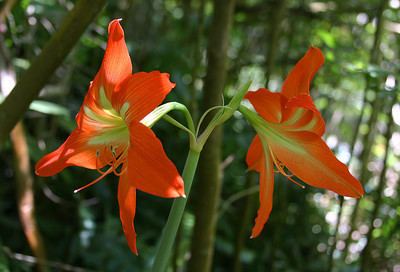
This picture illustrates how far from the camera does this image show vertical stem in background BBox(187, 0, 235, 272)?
4.61 feet

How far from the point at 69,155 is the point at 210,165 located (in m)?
0.61

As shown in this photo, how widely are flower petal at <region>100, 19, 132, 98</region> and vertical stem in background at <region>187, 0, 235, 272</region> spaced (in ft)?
2.12

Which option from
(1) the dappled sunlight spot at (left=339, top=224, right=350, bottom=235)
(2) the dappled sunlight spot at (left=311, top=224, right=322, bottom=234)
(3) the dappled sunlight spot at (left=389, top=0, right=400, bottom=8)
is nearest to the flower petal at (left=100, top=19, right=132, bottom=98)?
(3) the dappled sunlight spot at (left=389, top=0, right=400, bottom=8)

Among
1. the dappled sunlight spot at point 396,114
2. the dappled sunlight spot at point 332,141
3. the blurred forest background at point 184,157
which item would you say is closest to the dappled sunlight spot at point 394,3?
the blurred forest background at point 184,157

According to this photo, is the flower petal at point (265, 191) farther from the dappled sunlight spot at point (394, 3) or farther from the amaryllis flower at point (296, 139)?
the dappled sunlight spot at point (394, 3)

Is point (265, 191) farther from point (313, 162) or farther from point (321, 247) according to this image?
point (321, 247)

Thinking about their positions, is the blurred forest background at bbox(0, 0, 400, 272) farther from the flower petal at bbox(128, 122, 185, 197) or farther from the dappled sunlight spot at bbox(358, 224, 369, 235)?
the flower petal at bbox(128, 122, 185, 197)

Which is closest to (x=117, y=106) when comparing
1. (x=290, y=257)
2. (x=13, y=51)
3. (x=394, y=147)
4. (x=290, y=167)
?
(x=290, y=167)

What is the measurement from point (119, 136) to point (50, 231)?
1755 millimetres

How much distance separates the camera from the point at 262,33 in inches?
129

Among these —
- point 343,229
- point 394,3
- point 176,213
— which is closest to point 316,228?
point 343,229

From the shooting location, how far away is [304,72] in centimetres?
85

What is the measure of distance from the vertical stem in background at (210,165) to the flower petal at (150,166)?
2.27 feet

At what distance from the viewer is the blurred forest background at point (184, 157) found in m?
1.85
